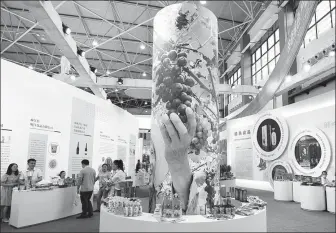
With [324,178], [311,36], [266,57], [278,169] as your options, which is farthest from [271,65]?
[324,178]

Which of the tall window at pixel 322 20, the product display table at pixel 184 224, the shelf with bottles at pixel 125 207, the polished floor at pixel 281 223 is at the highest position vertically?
the tall window at pixel 322 20

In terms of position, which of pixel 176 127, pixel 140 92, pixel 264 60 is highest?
pixel 264 60

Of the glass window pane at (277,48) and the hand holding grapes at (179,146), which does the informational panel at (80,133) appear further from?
the glass window pane at (277,48)

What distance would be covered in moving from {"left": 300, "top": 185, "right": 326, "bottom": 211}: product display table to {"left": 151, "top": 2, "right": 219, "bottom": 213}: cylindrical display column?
402 cm

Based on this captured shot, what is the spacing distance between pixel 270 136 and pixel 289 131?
0.87 meters

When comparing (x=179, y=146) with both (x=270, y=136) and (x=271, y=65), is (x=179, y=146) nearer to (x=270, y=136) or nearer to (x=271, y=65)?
(x=270, y=136)

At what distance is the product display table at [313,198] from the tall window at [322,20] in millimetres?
4619

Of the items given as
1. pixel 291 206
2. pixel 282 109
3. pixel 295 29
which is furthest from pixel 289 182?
pixel 295 29

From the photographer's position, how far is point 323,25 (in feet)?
28.3

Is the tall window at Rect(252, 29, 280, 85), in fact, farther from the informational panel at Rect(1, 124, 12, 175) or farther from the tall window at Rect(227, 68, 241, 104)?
the informational panel at Rect(1, 124, 12, 175)

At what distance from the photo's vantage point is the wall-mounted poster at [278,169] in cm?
952

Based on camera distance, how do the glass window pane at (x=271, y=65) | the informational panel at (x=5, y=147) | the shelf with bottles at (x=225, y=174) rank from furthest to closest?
the glass window pane at (x=271, y=65) → the shelf with bottles at (x=225, y=174) → the informational panel at (x=5, y=147)

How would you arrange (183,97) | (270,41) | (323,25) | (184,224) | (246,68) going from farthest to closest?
(246,68) < (270,41) < (323,25) < (183,97) < (184,224)

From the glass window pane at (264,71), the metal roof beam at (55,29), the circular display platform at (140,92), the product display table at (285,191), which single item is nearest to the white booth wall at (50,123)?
the metal roof beam at (55,29)
